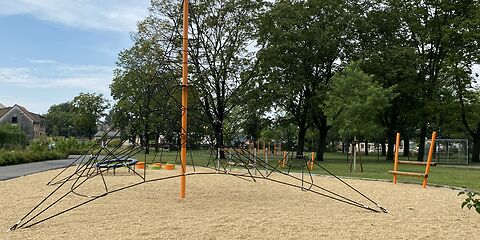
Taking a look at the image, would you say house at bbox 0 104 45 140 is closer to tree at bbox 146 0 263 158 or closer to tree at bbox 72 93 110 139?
tree at bbox 72 93 110 139

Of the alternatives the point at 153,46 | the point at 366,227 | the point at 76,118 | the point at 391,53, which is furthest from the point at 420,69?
the point at 76,118

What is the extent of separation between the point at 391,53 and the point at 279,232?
2606 centimetres

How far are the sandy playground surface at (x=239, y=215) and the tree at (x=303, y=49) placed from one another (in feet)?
58.0

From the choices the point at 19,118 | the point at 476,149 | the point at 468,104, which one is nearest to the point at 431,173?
the point at 468,104

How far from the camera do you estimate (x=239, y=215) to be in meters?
7.38

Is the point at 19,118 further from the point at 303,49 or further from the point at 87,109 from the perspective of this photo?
the point at 303,49

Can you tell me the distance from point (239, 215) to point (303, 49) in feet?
76.4

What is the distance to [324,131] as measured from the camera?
3203 centimetres

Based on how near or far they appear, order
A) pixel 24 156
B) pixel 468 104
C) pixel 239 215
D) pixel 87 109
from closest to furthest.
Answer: pixel 239 215, pixel 24 156, pixel 468 104, pixel 87 109

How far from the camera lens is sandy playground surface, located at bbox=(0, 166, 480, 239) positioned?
6.03 m

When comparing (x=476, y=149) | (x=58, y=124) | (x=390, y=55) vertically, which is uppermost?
(x=390, y=55)

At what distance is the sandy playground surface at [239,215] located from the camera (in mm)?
6027

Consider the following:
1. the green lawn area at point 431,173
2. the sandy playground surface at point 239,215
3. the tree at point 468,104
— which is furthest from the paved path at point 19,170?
the tree at point 468,104

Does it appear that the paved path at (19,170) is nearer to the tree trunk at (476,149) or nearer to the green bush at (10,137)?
the green bush at (10,137)
